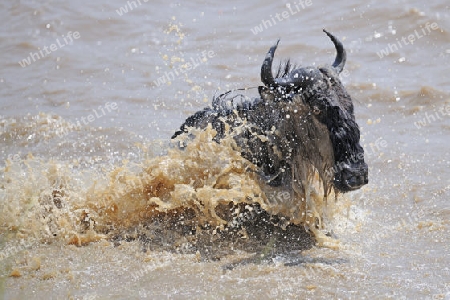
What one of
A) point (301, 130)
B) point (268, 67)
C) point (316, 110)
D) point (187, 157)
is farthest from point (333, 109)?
point (187, 157)

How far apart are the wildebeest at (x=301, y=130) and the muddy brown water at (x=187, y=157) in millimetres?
248

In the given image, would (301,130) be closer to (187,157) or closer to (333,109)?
(333,109)

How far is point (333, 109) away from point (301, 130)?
0.45 meters

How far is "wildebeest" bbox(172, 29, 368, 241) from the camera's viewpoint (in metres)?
5.86

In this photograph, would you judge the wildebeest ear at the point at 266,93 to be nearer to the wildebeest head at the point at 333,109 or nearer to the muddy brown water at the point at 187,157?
the wildebeest head at the point at 333,109

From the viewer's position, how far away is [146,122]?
10.8 metres

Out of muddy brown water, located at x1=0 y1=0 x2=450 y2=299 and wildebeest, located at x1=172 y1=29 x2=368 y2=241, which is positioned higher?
wildebeest, located at x1=172 y1=29 x2=368 y2=241

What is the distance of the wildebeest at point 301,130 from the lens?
586 cm

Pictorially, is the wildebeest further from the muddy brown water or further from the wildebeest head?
the muddy brown water

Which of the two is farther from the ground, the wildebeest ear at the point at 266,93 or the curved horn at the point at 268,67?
the curved horn at the point at 268,67

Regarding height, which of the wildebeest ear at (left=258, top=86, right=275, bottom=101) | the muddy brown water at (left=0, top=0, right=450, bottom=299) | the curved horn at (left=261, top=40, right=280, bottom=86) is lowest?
the muddy brown water at (left=0, top=0, right=450, bottom=299)

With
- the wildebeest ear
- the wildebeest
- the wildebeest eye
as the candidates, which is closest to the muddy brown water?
the wildebeest

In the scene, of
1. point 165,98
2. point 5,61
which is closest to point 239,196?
point 165,98

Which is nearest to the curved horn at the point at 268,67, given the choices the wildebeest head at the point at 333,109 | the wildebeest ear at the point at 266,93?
the wildebeest head at the point at 333,109
